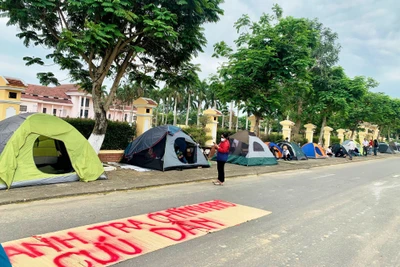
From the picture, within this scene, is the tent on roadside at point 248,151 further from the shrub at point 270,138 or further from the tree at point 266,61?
the shrub at point 270,138

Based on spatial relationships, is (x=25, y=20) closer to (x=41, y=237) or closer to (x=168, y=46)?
(x=168, y=46)

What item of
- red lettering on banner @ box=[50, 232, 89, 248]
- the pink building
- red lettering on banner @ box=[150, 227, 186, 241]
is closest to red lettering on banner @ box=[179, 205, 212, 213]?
red lettering on banner @ box=[150, 227, 186, 241]

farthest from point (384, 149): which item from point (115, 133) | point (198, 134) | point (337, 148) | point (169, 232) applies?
point (169, 232)

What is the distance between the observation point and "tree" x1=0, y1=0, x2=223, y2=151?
24.1 ft

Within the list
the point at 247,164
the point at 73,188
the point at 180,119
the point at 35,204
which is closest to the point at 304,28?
the point at 247,164

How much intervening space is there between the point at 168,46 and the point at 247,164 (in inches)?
242

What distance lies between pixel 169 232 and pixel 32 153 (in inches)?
170

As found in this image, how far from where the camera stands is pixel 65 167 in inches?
337

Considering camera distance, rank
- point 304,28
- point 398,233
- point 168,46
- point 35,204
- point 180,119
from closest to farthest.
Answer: point 398,233, point 35,204, point 168,46, point 304,28, point 180,119

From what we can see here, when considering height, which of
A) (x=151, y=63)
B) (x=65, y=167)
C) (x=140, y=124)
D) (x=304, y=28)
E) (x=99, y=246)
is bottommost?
(x=99, y=246)

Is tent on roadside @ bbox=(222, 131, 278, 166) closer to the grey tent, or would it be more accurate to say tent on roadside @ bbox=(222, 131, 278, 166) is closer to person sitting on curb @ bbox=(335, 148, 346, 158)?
the grey tent

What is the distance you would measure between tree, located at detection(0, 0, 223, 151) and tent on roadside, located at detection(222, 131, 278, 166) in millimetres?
5042

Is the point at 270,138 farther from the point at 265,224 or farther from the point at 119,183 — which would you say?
the point at 265,224

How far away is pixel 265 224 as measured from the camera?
206 inches
